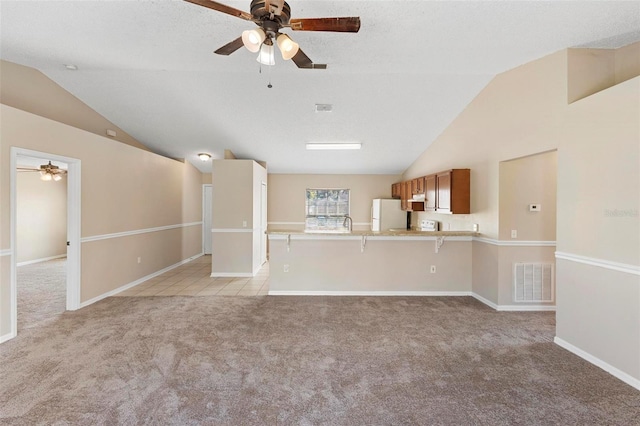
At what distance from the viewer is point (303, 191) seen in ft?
25.2

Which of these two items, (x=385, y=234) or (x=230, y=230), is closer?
(x=385, y=234)

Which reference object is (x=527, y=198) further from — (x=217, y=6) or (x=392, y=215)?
(x=217, y=6)

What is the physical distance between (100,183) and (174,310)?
217cm

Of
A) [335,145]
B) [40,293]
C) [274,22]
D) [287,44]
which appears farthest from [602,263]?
[40,293]

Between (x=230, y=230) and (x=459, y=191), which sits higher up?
(x=459, y=191)

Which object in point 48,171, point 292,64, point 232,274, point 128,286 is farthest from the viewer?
point 48,171

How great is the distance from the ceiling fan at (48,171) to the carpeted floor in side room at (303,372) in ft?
14.3

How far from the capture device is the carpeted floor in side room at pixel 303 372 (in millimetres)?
1875

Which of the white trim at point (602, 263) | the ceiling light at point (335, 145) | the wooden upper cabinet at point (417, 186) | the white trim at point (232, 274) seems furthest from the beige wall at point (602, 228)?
the white trim at point (232, 274)

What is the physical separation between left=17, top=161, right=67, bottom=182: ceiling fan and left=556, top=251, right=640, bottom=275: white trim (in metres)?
8.82

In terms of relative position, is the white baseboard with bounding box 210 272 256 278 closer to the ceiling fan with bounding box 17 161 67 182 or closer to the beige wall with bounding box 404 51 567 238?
the beige wall with bounding box 404 51 567 238

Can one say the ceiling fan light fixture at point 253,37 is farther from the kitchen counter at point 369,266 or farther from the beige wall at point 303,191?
the beige wall at point 303,191

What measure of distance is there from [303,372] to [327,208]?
18.7 feet

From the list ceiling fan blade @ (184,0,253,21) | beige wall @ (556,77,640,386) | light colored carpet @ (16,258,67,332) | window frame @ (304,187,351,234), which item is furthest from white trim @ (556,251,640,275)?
light colored carpet @ (16,258,67,332)
